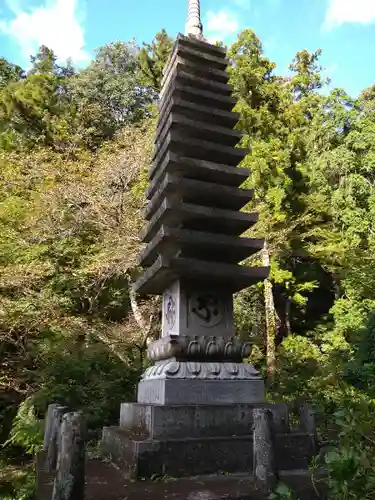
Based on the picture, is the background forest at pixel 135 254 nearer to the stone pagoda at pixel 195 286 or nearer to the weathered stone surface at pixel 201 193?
the stone pagoda at pixel 195 286

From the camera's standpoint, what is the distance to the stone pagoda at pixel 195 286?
4.37m

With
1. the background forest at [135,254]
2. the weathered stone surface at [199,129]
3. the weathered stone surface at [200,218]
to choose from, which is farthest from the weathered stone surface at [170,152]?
the background forest at [135,254]

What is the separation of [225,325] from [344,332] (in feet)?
33.2

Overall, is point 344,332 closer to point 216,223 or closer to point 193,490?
point 216,223

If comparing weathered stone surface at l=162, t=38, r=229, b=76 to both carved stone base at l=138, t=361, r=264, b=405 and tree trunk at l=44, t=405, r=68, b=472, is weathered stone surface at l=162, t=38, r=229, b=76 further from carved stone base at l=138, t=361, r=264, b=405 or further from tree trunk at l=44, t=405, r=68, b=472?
tree trunk at l=44, t=405, r=68, b=472

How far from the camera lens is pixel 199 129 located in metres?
6.22

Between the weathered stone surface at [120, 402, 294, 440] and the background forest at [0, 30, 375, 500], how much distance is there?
343cm

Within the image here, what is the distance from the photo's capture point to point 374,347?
10.3m

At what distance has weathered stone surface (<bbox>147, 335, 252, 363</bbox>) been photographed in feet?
16.4

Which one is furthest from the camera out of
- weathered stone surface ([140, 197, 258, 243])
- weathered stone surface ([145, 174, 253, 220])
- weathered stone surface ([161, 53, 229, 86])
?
weathered stone surface ([161, 53, 229, 86])

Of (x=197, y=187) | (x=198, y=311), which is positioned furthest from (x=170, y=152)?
(x=198, y=311)

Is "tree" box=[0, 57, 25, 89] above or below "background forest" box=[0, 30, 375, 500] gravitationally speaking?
above

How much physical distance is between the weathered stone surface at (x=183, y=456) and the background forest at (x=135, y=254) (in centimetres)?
380

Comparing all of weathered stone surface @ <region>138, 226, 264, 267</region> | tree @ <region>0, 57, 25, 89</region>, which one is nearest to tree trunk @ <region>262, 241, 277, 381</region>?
weathered stone surface @ <region>138, 226, 264, 267</region>
